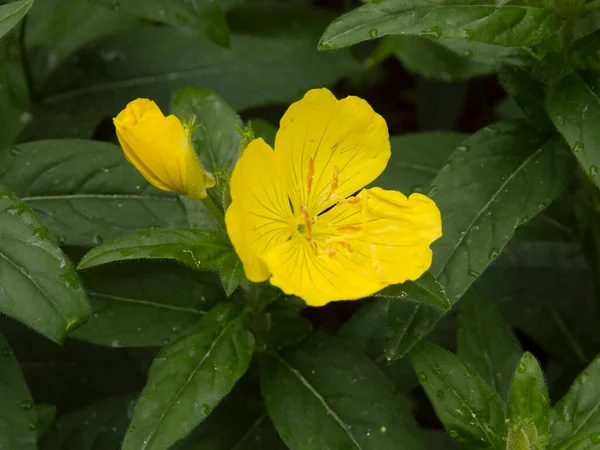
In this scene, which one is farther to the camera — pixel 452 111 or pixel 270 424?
pixel 452 111

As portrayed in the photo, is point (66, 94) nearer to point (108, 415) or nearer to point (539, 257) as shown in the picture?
point (108, 415)

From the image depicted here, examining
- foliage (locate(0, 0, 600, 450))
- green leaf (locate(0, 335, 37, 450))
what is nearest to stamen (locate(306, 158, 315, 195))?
foliage (locate(0, 0, 600, 450))

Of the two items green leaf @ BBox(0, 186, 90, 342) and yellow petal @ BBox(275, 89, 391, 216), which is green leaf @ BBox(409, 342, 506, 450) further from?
green leaf @ BBox(0, 186, 90, 342)

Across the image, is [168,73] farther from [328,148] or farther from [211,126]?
[328,148]

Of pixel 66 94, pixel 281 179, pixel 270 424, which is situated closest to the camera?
pixel 281 179

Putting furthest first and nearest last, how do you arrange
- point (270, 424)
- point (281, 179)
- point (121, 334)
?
point (270, 424) < point (121, 334) < point (281, 179)

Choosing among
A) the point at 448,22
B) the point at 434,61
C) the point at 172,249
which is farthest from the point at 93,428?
the point at 434,61

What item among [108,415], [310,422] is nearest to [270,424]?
[310,422]
